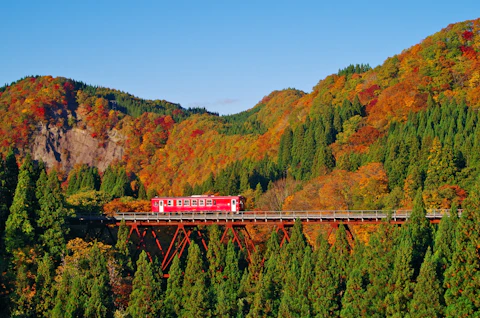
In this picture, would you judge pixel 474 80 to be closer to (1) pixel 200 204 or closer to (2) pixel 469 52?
(2) pixel 469 52

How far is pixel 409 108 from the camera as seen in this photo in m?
122

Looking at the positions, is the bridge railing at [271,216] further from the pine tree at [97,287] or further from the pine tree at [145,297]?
the pine tree at [145,297]

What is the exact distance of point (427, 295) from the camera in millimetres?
53656

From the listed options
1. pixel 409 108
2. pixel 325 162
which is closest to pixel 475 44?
pixel 409 108

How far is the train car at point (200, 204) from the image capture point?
7900 centimetres

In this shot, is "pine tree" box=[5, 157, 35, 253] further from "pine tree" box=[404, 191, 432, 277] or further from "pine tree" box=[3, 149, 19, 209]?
"pine tree" box=[404, 191, 432, 277]

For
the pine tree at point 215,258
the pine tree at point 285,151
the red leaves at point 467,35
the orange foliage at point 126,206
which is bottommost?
the pine tree at point 215,258

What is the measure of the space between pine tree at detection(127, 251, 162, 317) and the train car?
19.7m

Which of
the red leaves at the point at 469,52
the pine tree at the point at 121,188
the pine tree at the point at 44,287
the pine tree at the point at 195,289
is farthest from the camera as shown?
the red leaves at the point at 469,52

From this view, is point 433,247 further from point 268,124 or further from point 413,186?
point 268,124

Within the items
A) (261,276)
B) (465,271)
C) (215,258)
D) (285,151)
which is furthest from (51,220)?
(285,151)

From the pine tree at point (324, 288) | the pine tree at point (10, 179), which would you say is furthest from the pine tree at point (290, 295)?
the pine tree at point (10, 179)

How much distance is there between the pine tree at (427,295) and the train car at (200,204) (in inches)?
1106

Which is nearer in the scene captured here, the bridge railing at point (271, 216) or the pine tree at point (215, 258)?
the pine tree at point (215, 258)
